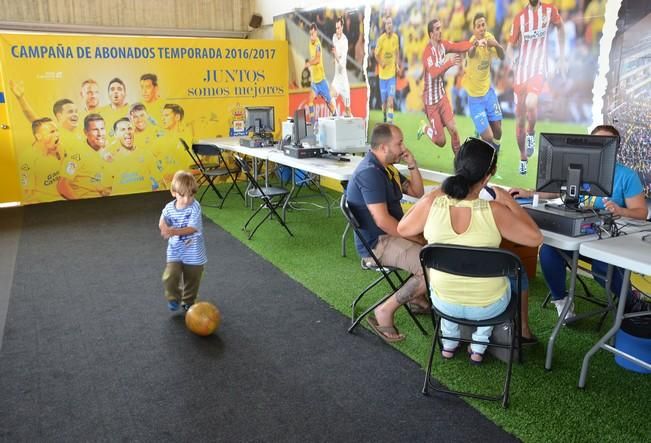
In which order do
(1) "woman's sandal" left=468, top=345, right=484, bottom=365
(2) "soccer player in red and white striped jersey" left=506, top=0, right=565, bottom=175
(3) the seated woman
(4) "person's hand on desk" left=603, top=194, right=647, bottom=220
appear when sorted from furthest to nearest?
(2) "soccer player in red and white striped jersey" left=506, top=0, right=565, bottom=175
(4) "person's hand on desk" left=603, top=194, right=647, bottom=220
(1) "woman's sandal" left=468, top=345, right=484, bottom=365
(3) the seated woman

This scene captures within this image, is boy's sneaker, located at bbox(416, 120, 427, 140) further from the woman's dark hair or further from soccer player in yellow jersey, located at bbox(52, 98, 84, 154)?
soccer player in yellow jersey, located at bbox(52, 98, 84, 154)

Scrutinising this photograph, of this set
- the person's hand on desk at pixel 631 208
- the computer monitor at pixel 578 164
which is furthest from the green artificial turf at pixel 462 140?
the computer monitor at pixel 578 164

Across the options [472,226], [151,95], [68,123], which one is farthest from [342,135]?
[68,123]

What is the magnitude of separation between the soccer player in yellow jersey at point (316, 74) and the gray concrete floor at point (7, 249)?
3.91m

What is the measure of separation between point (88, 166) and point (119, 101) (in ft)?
3.27

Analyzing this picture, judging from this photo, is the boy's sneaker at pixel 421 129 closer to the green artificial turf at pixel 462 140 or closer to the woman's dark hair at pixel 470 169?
the green artificial turf at pixel 462 140

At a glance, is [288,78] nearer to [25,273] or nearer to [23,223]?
[23,223]

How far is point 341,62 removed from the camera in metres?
7.15

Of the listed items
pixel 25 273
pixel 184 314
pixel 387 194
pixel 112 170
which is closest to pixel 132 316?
pixel 184 314

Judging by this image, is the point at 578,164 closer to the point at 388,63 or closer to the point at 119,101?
the point at 388,63

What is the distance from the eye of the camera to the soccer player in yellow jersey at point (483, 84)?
4.92 meters

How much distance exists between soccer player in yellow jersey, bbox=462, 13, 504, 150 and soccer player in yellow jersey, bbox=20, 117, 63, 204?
211 inches

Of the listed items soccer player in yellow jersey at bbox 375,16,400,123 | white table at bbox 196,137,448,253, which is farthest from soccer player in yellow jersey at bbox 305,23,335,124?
white table at bbox 196,137,448,253

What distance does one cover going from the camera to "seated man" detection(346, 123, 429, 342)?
3082 millimetres
